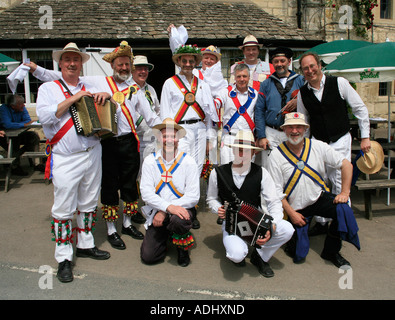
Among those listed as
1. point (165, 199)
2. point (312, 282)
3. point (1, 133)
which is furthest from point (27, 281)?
point (1, 133)

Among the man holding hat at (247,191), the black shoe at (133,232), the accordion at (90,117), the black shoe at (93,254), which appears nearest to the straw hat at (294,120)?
the man holding hat at (247,191)

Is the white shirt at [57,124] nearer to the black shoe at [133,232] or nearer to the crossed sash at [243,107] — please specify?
the black shoe at [133,232]

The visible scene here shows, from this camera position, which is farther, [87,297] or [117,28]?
[117,28]

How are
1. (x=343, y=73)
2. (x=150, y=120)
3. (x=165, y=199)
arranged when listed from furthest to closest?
(x=343, y=73)
(x=150, y=120)
(x=165, y=199)

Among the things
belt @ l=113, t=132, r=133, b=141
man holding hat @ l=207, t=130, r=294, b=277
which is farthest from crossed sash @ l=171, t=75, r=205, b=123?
man holding hat @ l=207, t=130, r=294, b=277

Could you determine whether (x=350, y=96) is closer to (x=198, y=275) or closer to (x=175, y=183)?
(x=175, y=183)

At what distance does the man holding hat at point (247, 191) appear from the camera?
319 cm

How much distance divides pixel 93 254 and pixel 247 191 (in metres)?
1.70

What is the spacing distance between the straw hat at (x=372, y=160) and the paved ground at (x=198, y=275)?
807 millimetres

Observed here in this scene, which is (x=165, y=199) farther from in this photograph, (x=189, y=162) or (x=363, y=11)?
(x=363, y=11)

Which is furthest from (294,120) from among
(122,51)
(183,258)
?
(122,51)

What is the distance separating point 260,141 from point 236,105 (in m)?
0.57

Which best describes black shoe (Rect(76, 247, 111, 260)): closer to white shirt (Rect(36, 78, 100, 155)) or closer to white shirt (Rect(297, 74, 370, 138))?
white shirt (Rect(36, 78, 100, 155))

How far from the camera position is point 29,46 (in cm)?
949
